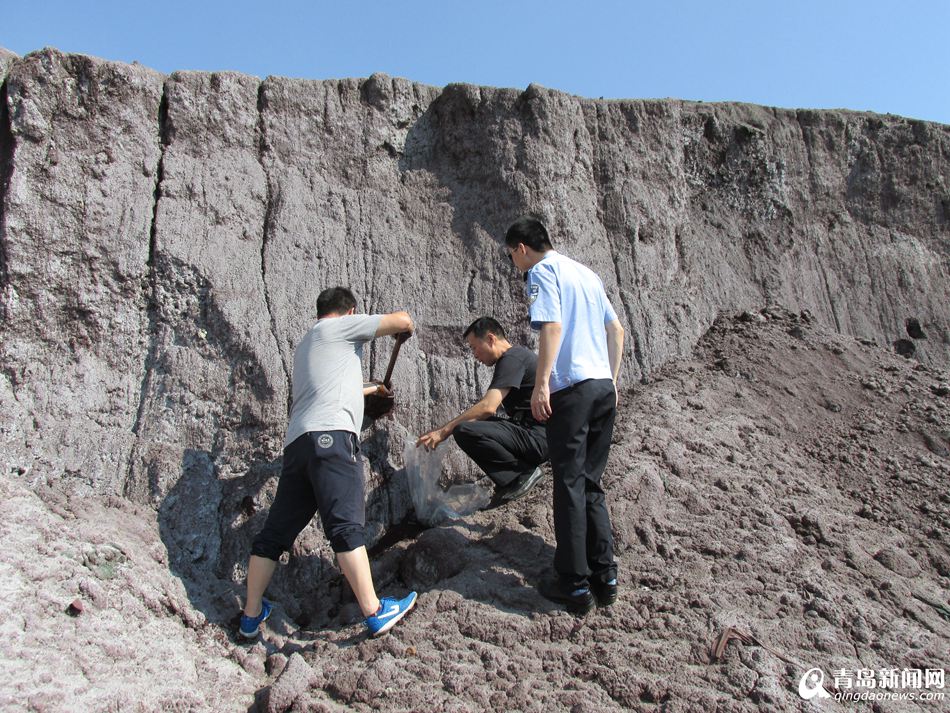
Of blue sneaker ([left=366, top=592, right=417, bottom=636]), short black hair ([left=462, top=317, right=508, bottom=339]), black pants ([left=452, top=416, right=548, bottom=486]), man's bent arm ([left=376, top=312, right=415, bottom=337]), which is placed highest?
short black hair ([left=462, top=317, right=508, bottom=339])

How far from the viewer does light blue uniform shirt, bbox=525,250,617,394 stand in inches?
146

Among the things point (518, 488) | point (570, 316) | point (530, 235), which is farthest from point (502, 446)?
point (530, 235)

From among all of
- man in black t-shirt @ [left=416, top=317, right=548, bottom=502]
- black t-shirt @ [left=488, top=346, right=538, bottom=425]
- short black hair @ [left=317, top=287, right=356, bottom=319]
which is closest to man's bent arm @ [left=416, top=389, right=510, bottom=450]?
man in black t-shirt @ [left=416, top=317, right=548, bottom=502]

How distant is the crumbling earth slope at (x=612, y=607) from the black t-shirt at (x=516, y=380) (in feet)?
1.64

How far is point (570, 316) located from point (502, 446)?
3.09ft

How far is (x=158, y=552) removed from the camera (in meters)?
4.07

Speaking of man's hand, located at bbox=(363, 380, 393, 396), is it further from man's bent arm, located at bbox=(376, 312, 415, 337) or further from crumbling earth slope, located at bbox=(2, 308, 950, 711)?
crumbling earth slope, located at bbox=(2, 308, 950, 711)

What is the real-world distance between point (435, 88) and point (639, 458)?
3238 millimetres

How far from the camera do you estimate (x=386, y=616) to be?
12.0 feet

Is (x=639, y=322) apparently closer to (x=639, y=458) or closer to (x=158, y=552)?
(x=639, y=458)

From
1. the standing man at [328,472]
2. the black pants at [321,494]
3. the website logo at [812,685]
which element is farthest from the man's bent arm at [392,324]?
the website logo at [812,685]

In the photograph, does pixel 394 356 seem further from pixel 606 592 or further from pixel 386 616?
pixel 606 592

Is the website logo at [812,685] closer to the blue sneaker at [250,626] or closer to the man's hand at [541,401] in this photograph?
the man's hand at [541,401]

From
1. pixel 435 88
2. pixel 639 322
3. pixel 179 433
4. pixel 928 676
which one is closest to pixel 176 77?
pixel 435 88
